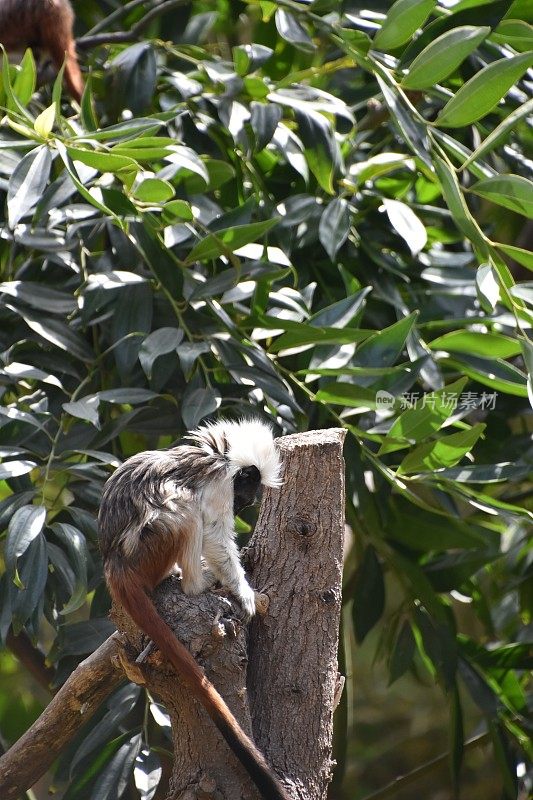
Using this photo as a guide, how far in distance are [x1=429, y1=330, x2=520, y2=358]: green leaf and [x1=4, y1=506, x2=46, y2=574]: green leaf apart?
942 mm

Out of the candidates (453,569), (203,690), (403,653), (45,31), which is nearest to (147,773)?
(203,690)

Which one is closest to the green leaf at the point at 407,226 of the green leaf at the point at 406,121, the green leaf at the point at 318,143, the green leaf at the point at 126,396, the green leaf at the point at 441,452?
the green leaf at the point at 318,143

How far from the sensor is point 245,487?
172cm

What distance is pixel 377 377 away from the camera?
2.07m

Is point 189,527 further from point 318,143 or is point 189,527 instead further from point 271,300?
point 318,143

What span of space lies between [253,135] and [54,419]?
0.82m

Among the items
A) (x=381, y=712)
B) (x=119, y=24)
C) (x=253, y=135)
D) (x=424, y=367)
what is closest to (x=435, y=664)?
(x=424, y=367)

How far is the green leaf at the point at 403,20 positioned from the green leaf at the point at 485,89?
8.4 inches

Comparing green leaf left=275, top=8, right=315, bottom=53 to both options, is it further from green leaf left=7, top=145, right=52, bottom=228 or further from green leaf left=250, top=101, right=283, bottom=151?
green leaf left=7, top=145, right=52, bottom=228

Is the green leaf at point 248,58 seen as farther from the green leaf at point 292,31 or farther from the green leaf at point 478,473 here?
the green leaf at point 478,473

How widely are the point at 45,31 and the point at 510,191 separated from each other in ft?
5.48

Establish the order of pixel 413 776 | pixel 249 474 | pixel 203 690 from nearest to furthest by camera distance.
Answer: pixel 203 690, pixel 249 474, pixel 413 776

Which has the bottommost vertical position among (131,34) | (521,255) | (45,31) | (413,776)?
(413,776)

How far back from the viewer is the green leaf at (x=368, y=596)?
8.41 feet
